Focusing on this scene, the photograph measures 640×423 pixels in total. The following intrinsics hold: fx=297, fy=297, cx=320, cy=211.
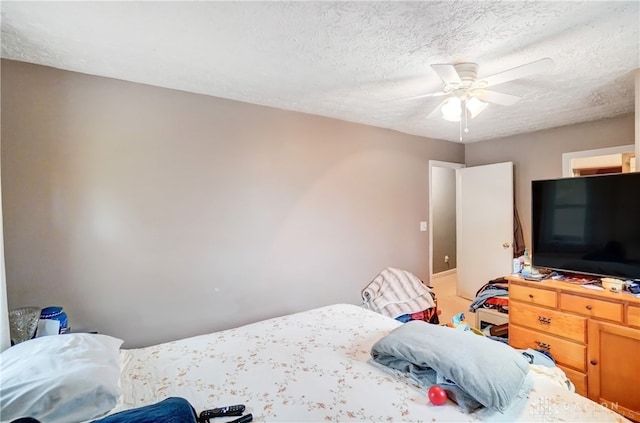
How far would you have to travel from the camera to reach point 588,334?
2092mm

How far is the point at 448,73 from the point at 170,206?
2082mm

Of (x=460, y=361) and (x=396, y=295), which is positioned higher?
(x=460, y=361)

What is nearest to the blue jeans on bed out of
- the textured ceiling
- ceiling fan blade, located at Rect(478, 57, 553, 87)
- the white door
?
the textured ceiling

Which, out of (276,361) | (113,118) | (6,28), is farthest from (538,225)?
(6,28)

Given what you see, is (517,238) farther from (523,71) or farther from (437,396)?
(437,396)

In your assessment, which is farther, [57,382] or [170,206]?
[170,206]

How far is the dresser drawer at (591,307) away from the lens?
1.98 meters

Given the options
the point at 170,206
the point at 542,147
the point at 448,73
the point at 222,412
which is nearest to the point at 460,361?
the point at 222,412

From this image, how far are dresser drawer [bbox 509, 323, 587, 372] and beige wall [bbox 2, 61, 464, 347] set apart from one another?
1.46m

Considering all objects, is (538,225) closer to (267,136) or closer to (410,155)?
(410,155)

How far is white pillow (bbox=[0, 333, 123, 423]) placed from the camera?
1.06 m

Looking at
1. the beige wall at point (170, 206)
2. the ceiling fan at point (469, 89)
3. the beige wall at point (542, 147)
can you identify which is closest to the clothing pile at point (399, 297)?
the beige wall at point (170, 206)

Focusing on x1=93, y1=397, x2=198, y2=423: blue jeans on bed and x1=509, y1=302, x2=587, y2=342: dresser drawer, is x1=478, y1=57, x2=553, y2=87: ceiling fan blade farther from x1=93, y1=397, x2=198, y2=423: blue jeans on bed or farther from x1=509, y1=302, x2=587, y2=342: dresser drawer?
x1=93, y1=397, x2=198, y2=423: blue jeans on bed

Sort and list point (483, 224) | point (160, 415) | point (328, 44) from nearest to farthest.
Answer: point (160, 415) < point (328, 44) < point (483, 224)
